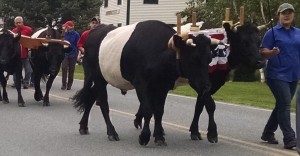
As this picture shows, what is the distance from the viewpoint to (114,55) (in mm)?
9742

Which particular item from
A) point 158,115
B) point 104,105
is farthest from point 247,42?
point 104,105

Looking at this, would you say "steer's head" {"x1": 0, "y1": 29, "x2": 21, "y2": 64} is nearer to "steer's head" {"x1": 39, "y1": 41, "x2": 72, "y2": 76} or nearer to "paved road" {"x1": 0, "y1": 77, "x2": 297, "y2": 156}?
"steer's head" {"x1": 39, "y1": 41, "x2": 72, "y2": 76}

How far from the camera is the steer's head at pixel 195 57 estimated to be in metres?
8.59

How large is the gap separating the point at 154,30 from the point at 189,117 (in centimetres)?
450

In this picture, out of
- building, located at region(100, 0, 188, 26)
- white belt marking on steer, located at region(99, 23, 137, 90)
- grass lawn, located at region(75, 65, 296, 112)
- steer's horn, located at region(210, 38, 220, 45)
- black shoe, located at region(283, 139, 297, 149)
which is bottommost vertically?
building, located at region(100, 0, 188, 26)

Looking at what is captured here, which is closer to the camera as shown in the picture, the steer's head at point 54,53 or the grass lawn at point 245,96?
the steer's head at point 54,53

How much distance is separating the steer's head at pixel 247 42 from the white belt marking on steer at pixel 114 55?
5.13 ft

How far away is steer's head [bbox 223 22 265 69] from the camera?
9.23 meters

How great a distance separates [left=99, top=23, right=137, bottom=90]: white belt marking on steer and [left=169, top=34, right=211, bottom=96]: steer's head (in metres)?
1.20

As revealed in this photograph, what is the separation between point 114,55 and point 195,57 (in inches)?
63.3

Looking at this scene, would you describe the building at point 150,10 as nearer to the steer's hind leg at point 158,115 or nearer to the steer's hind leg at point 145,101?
the steer's hind leg at point 158,115

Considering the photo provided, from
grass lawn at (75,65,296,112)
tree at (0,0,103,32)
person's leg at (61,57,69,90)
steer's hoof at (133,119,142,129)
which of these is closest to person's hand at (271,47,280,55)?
steer's hoof at (133,119,142,129)

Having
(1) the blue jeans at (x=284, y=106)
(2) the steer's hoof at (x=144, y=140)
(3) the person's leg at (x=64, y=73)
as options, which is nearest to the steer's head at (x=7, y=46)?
(3) the person's leg at (x=64, y=73)

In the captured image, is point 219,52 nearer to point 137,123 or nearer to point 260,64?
point 260,64
